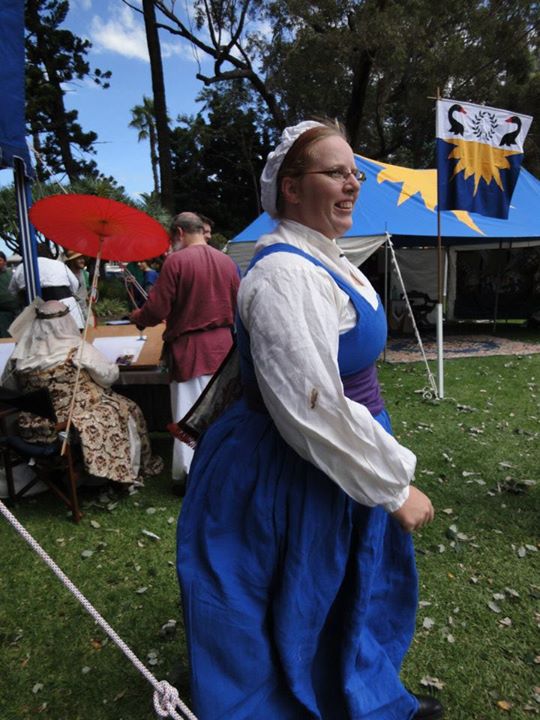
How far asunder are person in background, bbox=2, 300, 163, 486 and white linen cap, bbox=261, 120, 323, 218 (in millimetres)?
2360

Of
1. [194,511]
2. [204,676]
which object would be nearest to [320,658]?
[204,676]

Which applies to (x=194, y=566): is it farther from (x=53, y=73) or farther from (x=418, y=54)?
(x=53, y=73)

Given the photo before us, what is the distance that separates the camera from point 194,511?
4.21 ft

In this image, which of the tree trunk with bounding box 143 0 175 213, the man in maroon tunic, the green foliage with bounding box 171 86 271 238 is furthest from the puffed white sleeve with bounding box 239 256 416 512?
the green foliage with bounding box 171 86 271 238

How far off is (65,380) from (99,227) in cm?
102

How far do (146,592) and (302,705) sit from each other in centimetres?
146

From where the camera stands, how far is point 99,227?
324cm

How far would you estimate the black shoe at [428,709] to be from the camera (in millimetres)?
1698

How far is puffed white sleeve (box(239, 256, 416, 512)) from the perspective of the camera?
983 mm

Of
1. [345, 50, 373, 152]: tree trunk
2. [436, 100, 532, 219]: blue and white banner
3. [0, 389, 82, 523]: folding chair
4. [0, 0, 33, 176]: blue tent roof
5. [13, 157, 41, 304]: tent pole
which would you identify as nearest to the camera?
[0, 0, 33, 176]: blue tent roof

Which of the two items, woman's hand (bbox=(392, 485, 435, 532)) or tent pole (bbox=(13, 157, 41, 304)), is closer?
woman's hand (bbox=(392, 485, 435, 532))

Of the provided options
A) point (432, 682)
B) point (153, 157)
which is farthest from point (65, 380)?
point (153, 157)

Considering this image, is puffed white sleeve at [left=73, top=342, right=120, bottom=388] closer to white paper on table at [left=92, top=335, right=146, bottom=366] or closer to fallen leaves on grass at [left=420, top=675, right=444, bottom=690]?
white paper on table at [left=92, top=335, right=146, bottom=366]

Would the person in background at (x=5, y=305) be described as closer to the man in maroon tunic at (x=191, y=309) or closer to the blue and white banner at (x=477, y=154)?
the man in maroon tunic at (x=191, y=309)
